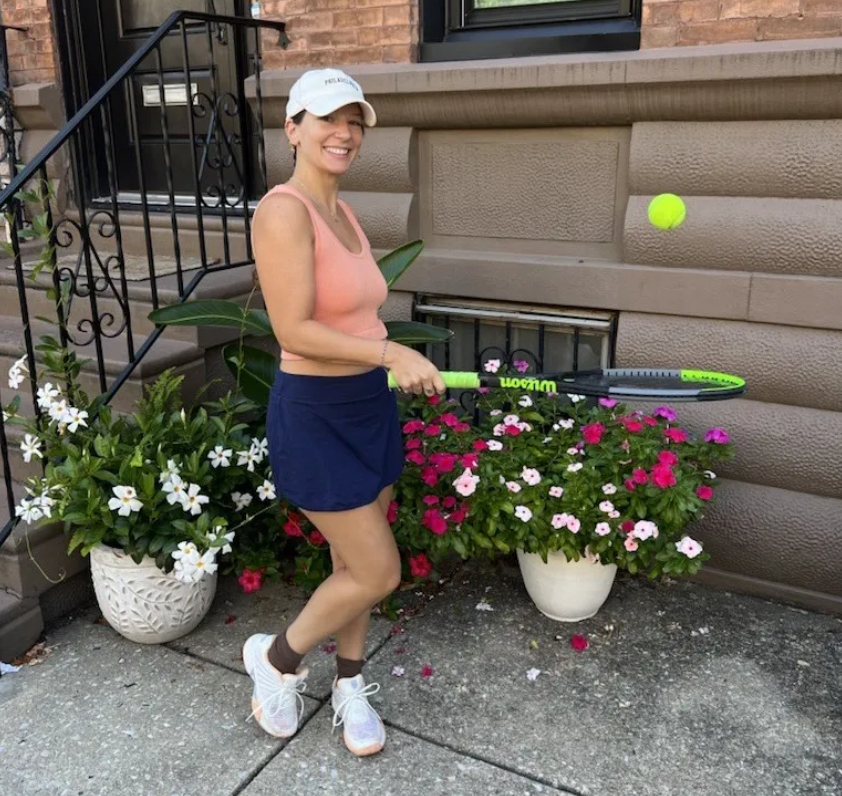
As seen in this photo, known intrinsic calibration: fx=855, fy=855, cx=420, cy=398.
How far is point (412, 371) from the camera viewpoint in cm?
212

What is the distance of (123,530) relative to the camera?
10.00ft

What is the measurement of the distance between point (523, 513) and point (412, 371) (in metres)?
1.26

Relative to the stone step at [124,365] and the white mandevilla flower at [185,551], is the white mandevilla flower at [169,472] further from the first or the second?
the stone step at [124,365]

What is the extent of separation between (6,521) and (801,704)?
3.09 meters

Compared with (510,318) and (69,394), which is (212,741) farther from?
(510,318)

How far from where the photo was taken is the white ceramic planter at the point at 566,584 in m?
3.31

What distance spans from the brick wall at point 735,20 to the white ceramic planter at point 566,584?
6.97 feet

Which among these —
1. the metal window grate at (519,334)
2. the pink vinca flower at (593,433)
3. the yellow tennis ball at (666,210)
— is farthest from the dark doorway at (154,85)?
the pink vinca flower at (593,433)

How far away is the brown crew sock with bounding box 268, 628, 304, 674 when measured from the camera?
2.69m

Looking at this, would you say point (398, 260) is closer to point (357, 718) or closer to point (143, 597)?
point (143, 597)

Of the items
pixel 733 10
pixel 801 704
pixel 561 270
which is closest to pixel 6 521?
pixel 561 270

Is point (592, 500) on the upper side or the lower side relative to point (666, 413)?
lower

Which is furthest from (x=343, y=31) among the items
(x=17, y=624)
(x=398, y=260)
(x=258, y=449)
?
(x=17, y=624)

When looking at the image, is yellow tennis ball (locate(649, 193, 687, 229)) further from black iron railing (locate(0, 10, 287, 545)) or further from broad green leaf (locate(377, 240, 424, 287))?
black iron railing (locate(0, 10, 287, 545))
